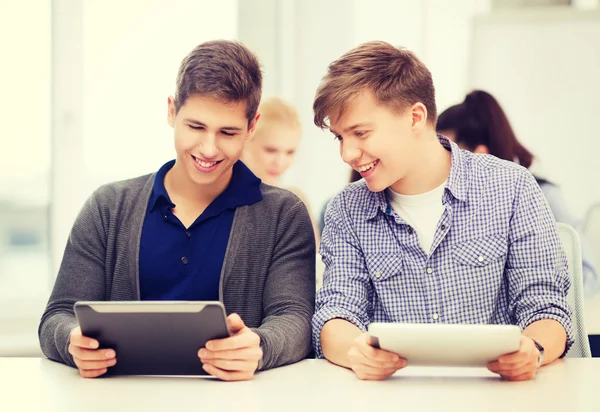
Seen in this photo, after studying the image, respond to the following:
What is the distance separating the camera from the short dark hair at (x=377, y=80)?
1678 mm

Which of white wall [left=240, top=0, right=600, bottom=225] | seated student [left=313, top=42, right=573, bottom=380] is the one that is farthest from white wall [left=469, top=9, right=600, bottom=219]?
seated student [left=313, top=42, right=573, bottom=380]

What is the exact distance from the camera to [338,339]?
1534 mm

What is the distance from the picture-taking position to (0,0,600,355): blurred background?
3.86 metres

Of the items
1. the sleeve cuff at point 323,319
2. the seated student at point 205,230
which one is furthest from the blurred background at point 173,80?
the sleeve cuff at point 323,319

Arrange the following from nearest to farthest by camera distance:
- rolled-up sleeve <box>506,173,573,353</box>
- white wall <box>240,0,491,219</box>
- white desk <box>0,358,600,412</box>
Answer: white desk <box>0,358,600,412</box> < rolled-up sleeve <box>506,173,573,353</box> < white wall <box>240,0,491,219</box>

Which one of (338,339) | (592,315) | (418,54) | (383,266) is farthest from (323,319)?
(418,54)

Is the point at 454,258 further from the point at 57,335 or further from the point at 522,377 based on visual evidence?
the point at 57,335

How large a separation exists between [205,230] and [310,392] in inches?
23.8

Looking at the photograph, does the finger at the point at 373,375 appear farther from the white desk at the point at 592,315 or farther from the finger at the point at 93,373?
the white desk at the point at 592,315

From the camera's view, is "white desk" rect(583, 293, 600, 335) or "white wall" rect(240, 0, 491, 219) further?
"white wall" rect(240, 0, 491, 219)

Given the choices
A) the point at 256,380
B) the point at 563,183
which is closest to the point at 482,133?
the point at 563,183

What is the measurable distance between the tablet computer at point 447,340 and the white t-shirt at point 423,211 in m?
0.46

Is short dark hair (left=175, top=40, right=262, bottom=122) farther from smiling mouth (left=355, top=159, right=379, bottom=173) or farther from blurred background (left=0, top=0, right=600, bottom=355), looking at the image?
blurred background (left=0, top=0, right=600, bottom=355)

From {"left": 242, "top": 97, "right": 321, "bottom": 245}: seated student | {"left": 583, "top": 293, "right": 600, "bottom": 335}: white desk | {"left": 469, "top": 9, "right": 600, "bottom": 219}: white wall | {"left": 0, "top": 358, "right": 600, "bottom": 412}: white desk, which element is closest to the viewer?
{"left": 0, "top": 358, "right": 600, "bottom": 412}: white desk
